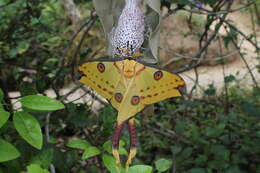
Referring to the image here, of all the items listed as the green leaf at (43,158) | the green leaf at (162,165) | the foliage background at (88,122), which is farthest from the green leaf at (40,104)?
the green leaf at (162,165)

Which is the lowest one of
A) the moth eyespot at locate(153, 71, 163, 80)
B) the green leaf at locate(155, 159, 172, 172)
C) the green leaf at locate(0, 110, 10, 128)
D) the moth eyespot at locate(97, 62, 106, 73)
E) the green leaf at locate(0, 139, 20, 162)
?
the green leaf at locate(155, 159, 172, 172)

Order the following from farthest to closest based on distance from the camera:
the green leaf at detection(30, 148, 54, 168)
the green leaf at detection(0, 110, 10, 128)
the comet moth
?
1. the green leaf at detection(30, 148, 54, 168)
2. the green leaf at detection(0, 110, 10, 128)
3. the comet moth

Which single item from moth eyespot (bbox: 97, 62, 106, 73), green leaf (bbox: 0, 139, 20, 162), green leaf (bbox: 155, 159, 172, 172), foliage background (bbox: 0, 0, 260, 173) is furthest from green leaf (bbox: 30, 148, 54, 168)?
moth eyespot (bbox: 97, 62, 106, 73)

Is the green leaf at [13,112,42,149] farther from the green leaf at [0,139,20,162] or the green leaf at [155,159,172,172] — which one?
the green leaf at [155,159,172,172]

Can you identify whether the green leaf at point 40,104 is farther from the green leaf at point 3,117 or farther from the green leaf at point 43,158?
the green leaf at point 43,158

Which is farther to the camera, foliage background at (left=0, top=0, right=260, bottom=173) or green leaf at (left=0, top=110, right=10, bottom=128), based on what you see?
foliage background at (left=0, top=0, right=260, bottom=173)

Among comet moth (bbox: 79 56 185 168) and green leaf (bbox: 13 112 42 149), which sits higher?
comet moth (bbox: 79 56 185 168)

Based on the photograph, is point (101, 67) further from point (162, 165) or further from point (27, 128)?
point (162, 165)
